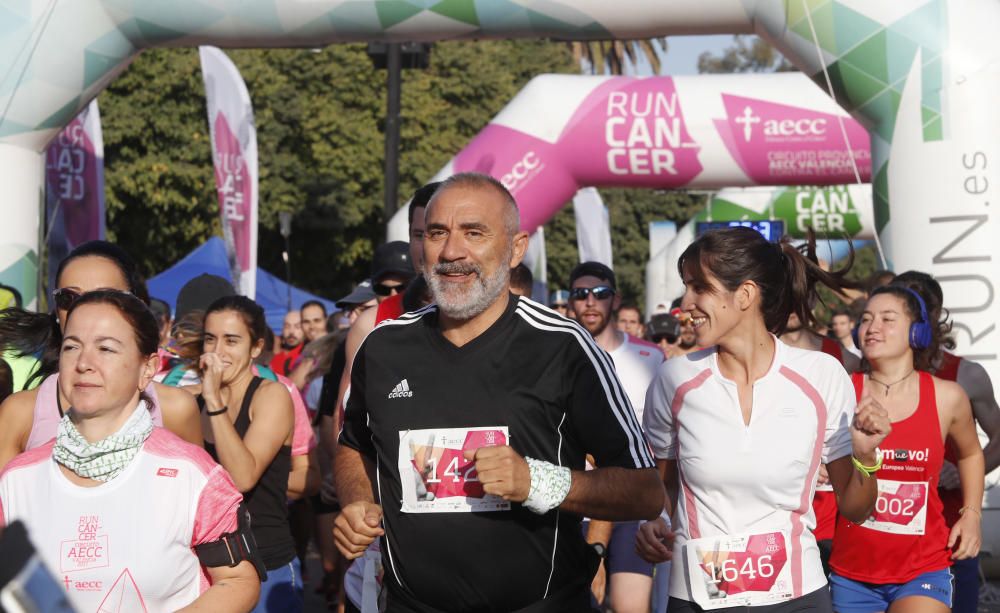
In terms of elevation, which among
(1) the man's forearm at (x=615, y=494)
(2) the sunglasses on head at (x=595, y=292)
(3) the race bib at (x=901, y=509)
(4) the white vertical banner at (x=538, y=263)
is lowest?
(3) the race bib at (x=901, y=509)

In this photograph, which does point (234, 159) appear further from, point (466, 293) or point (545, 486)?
point (545, 486)

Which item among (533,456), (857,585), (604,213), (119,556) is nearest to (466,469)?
(533,456)

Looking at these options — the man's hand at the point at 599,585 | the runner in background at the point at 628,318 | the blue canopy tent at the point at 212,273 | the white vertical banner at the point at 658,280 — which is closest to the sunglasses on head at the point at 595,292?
the man's hand at the point at 599,585

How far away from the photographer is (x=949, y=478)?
17.6 ft

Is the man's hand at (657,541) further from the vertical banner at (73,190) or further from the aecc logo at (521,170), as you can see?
the aecc logo at (521,170)

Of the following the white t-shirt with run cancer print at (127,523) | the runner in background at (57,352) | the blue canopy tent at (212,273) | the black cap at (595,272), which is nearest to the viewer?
the white t-shirt with run cancer print at (127,523)

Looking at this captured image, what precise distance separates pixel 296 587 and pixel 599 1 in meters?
5.20

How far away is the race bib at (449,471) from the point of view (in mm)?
3082

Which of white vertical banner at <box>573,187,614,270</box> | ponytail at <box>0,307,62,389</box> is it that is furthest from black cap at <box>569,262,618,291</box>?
white vertical banner at <box>573,187,614,270</box>

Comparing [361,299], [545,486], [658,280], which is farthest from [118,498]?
[658,280]

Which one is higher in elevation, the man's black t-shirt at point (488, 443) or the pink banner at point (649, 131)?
the pink banner at point (649, 131)

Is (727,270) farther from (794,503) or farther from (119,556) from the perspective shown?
(119,556)

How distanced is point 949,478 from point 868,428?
1.66m

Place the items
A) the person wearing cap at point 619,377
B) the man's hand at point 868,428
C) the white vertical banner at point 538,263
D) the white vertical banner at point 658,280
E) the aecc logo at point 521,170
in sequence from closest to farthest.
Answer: the man's hand at point 868,428 → the person wearing cap at point 619,377 → the aecc logo at point 521,170 → the white vertical banner at point 538,263 → the white vertical banner at point 658,280
